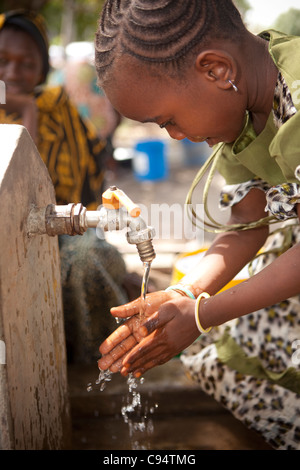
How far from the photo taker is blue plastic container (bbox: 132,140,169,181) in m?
6.94

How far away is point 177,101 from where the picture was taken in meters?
1.38

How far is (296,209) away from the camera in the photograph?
150cm

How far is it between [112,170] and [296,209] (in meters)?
5.66

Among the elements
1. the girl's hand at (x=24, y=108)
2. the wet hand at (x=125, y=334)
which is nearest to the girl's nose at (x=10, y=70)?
the girl's hand at (x=24, y=108)

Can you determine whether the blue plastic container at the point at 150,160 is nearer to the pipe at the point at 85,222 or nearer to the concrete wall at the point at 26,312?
the concrete wall at the point at 26,312

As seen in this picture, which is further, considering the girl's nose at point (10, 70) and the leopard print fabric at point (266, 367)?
the girl's nose at point (10, 70)

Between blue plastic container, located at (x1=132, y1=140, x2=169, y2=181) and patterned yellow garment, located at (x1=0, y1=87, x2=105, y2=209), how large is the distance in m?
3.61

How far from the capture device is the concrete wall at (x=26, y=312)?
1.35 metres

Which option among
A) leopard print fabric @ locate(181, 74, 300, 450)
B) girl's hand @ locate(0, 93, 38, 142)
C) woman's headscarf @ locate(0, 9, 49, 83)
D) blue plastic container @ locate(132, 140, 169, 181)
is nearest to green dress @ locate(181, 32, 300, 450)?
leopard print fabric @ locate(181, 74, 300, 450)

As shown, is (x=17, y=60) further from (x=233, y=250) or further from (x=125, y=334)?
(x=125, y=334)

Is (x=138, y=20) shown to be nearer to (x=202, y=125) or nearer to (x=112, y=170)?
(x=202, y=125)

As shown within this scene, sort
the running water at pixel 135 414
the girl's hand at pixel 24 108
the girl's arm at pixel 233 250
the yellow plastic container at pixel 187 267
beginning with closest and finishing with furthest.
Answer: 1. the girl's arm at pixel 233 250
2. the running water at pixel 135 414
3. the yellow plastic container at pixel 187 267
4. the girl's hand at pixel 24 108

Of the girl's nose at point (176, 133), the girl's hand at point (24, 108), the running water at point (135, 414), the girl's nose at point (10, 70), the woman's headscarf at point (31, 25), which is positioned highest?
the woman's headscarf at point (31, 25)
